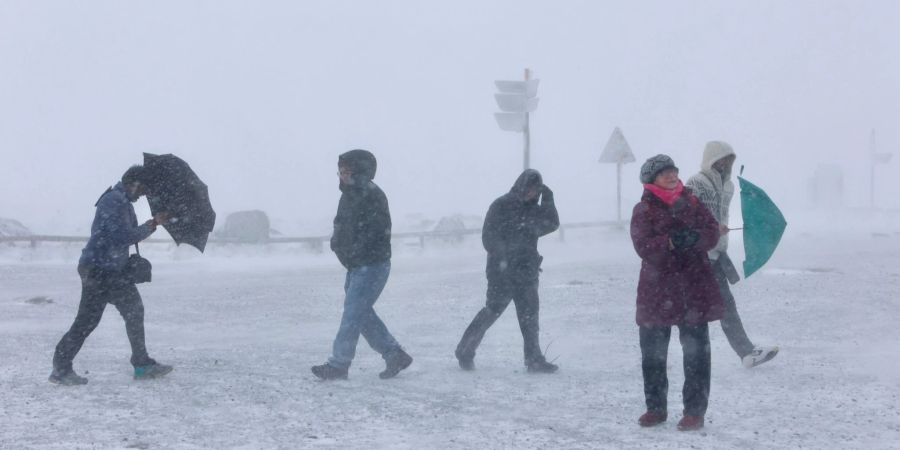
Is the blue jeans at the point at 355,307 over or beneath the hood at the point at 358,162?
beneath

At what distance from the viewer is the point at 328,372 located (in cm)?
748

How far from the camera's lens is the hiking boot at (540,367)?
25.6 feet

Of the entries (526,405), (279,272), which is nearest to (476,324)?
(526,405)

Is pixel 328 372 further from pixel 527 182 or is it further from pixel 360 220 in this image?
pixel 527 182

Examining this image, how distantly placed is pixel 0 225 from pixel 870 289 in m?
24.0

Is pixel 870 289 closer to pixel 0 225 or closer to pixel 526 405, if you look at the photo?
pixel 526 405

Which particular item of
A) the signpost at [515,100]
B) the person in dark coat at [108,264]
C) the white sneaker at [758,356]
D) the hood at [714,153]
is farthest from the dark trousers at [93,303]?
the signpost at [515,100]

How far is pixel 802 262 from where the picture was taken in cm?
1877

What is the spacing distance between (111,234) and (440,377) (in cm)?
284

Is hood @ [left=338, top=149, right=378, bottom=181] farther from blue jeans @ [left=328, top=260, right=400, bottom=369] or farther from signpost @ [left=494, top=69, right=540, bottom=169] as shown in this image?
signpost @ [left=494, top=69, right=540, bottom=169]

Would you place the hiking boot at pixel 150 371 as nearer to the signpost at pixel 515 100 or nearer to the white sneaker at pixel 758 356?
the white sneaker at pixel 758 356

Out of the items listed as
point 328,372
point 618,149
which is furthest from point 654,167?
point 618,149

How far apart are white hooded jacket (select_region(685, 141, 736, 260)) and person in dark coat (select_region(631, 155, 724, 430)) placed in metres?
1.64

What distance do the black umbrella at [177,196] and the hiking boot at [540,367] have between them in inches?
112
